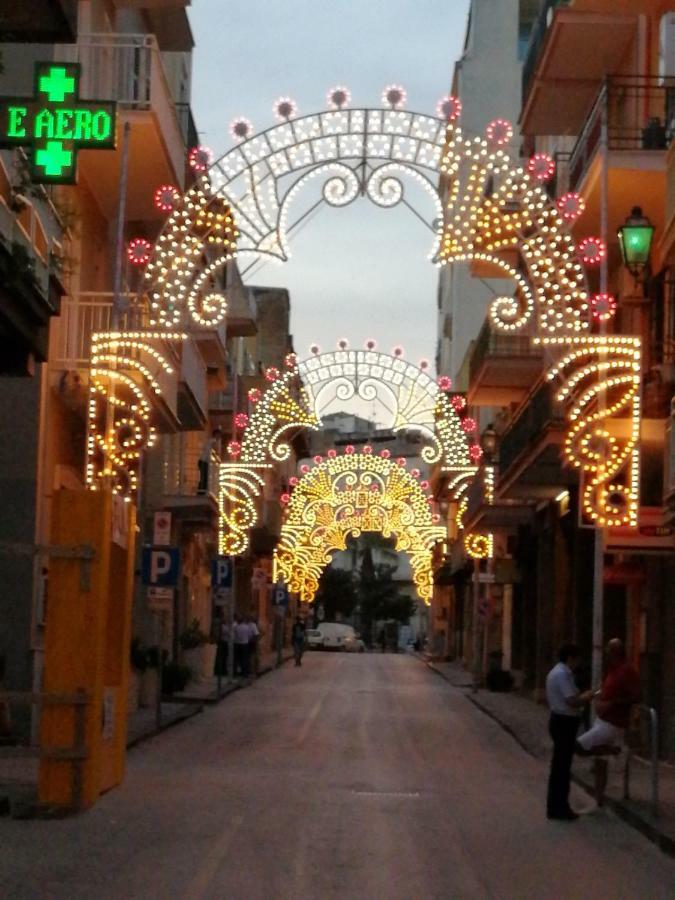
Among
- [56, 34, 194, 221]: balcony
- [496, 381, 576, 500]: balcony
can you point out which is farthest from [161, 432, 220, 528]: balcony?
[56, 34, 194, 221]: balcony

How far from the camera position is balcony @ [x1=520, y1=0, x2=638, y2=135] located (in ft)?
89.4

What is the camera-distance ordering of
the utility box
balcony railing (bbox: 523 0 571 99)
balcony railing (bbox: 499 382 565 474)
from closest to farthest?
the utility box
balcony railing (bbox: 499 382 565 474)
balcony railing (bbox: 523 0 571 99)

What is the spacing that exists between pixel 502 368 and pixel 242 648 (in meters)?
13.2

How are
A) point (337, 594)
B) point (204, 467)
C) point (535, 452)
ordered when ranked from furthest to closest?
point (337, 594)
point (204, 467)
point (535, 452)

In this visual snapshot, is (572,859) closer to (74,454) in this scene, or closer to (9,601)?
(9,601)

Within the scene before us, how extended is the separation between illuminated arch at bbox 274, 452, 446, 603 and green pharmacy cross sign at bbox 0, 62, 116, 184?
4061 centimetres

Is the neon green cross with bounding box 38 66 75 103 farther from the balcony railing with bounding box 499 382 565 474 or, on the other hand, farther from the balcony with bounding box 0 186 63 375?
the balcony railing with bounding box 499 382 565 474

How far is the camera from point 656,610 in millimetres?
25141

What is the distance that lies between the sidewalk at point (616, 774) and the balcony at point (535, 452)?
438cm

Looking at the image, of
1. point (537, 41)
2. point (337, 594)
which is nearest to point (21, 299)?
point (537, 41)

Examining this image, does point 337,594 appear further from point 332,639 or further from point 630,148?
point 630,148

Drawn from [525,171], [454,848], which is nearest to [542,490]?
[525,171]

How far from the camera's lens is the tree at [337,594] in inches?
4887

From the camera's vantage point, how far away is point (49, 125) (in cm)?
1705
